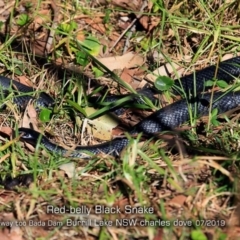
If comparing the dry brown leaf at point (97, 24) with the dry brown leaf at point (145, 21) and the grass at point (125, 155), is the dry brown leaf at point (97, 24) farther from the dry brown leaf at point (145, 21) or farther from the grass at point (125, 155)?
the dry brown leaf at point (145, 21)

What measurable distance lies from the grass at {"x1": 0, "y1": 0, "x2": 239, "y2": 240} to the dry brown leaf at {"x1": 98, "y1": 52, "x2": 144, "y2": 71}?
3.0 inches

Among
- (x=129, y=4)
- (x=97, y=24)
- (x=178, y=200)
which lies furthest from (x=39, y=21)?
(x=178, y=200)

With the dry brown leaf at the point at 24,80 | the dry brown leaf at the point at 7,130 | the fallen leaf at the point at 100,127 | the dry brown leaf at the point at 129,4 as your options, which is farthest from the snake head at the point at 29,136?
the dry brown leaf at the point at 129,4

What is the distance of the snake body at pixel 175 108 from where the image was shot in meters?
4.66

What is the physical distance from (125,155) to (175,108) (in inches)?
46.8

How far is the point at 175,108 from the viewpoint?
496cm

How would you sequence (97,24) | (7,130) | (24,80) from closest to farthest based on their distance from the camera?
(7,130), (24,80), (97,24)

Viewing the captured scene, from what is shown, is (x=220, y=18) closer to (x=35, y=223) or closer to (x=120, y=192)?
(x=120, y=192)

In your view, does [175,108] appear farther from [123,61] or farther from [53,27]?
[53,27]

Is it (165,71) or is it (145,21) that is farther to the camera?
(145,21)

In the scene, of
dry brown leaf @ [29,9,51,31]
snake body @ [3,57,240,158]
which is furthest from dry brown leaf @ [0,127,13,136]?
dry brown leaf @ [29,9,51,31]

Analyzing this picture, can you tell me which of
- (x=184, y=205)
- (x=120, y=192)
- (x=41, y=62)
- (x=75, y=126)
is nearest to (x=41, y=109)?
(x=75, y=126)

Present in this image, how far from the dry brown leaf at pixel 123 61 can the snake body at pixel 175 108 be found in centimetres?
46

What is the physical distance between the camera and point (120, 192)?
12.7 ft
